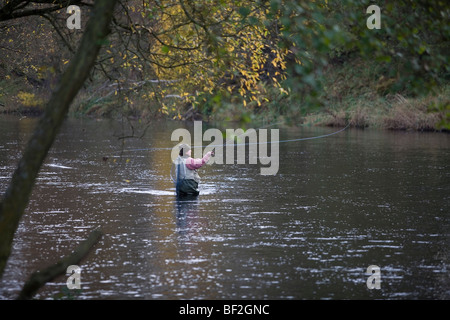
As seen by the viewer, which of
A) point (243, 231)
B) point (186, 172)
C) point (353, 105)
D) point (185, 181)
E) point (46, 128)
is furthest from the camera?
point (353, 105)

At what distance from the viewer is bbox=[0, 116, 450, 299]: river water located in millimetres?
9531

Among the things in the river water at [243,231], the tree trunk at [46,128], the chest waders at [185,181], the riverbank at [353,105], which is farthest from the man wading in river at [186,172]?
the riverbank at [353,105]

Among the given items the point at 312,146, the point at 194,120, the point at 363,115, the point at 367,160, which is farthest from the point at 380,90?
the point at 367,160

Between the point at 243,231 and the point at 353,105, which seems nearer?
the point at 243,231

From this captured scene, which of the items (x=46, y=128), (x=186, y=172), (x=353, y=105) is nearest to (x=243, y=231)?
(x=186, y=172)

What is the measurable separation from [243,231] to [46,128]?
20.9ft

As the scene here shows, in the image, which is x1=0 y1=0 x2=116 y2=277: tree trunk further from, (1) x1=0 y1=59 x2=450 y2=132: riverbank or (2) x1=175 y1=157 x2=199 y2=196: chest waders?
(1) x1=0 y1=59 x2=450 y2=132: riverbank

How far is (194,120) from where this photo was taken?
58.9m

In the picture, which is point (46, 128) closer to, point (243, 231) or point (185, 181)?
point (243, 231)

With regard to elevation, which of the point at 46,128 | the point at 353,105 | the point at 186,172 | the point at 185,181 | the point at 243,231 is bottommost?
the point at 243,231

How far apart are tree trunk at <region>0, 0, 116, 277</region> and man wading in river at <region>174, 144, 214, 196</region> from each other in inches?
351

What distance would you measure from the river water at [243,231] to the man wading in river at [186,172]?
0.38 metres

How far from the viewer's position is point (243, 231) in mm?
13141

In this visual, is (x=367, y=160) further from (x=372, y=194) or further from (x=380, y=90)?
(x=380, y=90)
